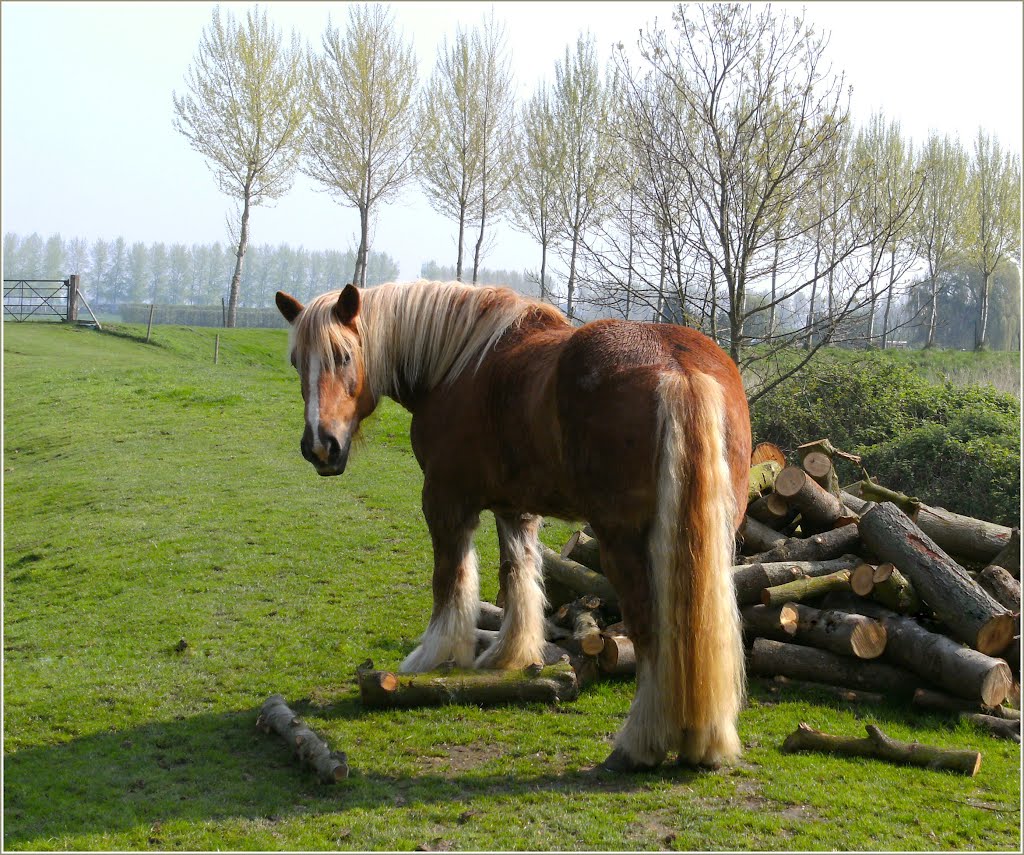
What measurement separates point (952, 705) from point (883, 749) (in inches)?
38.7

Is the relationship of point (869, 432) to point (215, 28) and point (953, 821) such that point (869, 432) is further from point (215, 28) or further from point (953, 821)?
point (215, 28)

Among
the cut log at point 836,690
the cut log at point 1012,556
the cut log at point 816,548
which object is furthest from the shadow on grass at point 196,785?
the cut log at point 1012,556

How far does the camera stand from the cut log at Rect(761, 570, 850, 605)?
5832mm

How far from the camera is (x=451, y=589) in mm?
5449

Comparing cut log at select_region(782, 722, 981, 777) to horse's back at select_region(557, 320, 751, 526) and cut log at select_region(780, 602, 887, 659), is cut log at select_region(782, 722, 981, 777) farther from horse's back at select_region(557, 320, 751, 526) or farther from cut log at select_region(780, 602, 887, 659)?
horse's back at select_region(557, 320, 751, 526)

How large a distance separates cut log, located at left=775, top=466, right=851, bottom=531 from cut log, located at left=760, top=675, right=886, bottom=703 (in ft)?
5.09

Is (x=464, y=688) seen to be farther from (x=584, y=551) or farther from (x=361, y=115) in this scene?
(x=361, y=115)

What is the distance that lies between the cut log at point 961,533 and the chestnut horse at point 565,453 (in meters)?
3.10

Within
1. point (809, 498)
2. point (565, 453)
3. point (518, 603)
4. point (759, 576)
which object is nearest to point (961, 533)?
point (809, 498)

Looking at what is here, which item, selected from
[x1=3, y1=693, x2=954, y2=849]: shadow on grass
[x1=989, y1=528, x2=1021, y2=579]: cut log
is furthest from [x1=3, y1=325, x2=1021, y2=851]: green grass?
[x1=989, y1=528, x2=1021, y2=579]: cut log

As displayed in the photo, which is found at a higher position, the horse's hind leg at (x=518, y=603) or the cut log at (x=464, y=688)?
the horse's hind leg at (x=518, y=603)

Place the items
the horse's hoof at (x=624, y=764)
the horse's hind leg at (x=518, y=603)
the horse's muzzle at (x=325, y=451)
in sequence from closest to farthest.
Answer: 1. the horse's hoof at (x=624, y=764)
2. the horse's muzzle at (x=325, y=451)
3. the horse's hind leg at (x=518, y=603)

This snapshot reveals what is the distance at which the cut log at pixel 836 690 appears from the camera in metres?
5.42

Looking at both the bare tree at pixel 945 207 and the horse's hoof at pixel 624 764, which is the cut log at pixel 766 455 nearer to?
the horse's hoof at pixel 624 764
